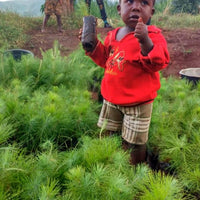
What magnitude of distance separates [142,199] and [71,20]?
27.3 ft

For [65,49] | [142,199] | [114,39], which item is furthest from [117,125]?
[65,49]

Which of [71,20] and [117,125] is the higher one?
[71,20]

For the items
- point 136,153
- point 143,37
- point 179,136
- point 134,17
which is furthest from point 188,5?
point 143,37

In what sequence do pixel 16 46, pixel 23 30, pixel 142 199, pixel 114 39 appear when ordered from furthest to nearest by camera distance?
pixel 23 30 < pixel 16 46 < pixel 114 39 < pixel 142 199

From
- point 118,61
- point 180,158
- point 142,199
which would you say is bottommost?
point 180,158

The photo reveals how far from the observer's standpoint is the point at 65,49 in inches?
225

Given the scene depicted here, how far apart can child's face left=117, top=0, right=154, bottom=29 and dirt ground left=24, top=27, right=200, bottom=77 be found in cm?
307

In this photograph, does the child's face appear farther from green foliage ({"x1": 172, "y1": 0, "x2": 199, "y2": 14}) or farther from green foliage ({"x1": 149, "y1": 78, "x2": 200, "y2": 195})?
green foliage ({"x1": 172, "y1": 0, "x2": 199, "y2": 14})

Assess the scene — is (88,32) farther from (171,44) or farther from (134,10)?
(171,44)

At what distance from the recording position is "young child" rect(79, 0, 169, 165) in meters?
1.43

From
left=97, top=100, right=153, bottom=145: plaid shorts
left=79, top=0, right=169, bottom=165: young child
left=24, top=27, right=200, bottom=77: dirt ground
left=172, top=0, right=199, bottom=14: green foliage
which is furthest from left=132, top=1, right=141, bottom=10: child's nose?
left=172, top=0, right=199, bottom=14: green foliage

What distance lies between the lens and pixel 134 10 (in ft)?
A: 4.83

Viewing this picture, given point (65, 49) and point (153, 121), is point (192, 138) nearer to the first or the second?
point (153, 121)

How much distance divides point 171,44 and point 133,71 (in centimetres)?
492
